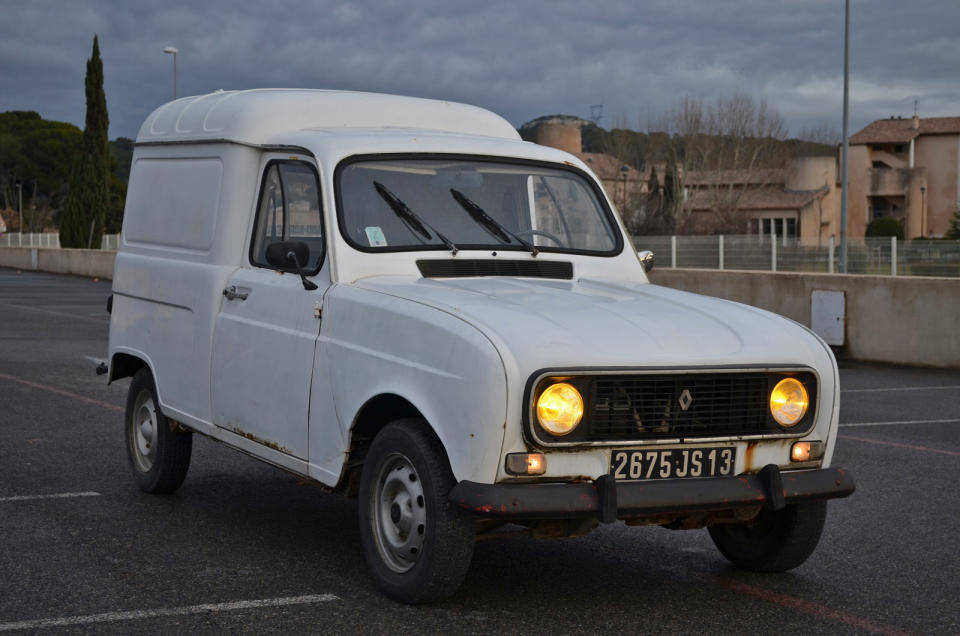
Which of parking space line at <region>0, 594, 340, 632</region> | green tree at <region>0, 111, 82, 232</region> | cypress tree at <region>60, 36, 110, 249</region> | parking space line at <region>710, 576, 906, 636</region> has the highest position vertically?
green tree at <region>0, 111, 82, 232</region>

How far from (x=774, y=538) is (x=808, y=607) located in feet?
1.68

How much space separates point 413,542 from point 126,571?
1.43m

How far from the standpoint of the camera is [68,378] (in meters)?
13.3

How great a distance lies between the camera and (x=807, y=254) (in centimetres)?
2781

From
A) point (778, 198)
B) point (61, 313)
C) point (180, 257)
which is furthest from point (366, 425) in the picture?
point (778, 198)

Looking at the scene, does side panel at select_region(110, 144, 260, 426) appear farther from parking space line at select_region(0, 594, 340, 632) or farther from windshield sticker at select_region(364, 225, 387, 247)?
parking space line at select_region(0, 594, 340, 632)

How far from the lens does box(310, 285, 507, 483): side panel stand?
4.64m

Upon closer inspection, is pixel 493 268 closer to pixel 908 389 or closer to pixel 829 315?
pixel 908 389

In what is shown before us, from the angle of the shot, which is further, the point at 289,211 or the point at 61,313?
the point at 61,313

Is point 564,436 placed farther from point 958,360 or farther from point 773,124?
point 773,124

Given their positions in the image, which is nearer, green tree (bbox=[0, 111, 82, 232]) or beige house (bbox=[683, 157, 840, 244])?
beige house (bbox=[683, 157, 840, 244])

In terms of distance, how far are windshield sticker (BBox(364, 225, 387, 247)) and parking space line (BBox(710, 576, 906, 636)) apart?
2.12 m

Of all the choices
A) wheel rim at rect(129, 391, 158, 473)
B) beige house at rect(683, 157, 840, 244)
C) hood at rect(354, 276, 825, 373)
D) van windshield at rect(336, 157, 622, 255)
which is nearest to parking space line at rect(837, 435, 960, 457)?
van windshield at rect(336, 157, 622, 255)

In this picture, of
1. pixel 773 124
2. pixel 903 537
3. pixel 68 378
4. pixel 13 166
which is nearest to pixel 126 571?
pixel 903 537
